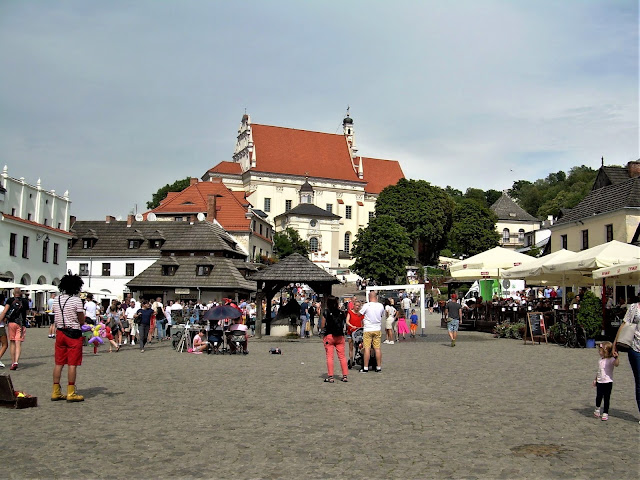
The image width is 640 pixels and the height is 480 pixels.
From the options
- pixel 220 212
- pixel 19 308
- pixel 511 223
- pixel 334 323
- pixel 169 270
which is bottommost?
pixel 334 323

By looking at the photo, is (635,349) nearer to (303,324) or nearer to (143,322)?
(143,322)

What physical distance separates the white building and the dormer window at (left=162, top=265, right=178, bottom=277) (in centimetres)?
910

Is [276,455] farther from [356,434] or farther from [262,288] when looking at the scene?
[262,288]

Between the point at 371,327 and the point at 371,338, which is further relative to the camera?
the point at 371,338

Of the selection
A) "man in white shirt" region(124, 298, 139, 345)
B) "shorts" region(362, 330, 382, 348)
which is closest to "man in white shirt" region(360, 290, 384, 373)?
"shorts" region(362, 330, 382, 348)

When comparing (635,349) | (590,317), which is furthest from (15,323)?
(590,317)

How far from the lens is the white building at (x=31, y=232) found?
51.2 meters

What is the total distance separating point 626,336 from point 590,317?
42.7 feet

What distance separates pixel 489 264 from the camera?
29844mm

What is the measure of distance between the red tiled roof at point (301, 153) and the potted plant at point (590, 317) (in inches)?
4112

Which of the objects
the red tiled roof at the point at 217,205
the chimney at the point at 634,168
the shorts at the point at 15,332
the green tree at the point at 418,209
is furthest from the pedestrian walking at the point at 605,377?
the green tree at the point at 418,209

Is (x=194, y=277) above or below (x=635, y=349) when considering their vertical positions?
above

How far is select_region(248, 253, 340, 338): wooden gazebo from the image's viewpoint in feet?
98.5

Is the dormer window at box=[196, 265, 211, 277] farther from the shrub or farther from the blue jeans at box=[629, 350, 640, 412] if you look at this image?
the blue jeans at box=[629, 350, 640, 412]
